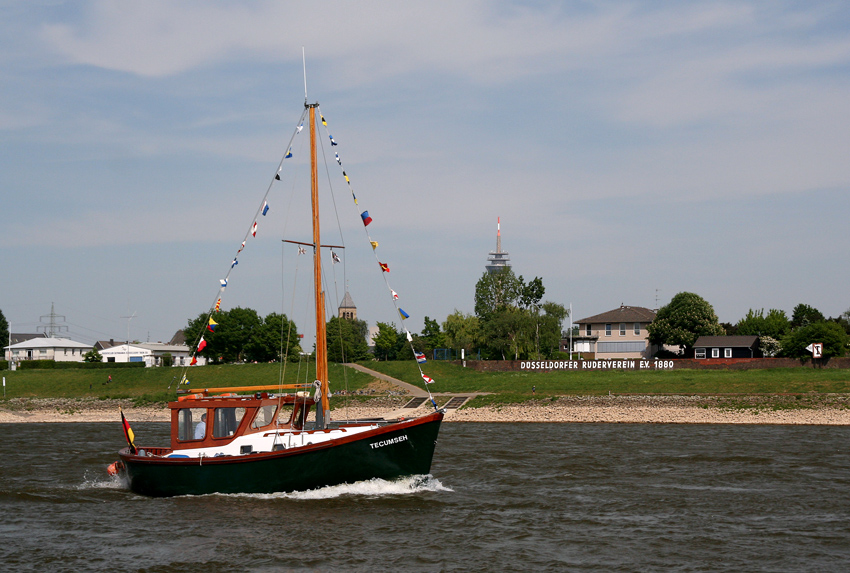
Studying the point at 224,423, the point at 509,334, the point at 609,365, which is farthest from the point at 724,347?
the point at 224,423

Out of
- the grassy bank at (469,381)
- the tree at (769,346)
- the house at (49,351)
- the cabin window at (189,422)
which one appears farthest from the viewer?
the house at (49,351)

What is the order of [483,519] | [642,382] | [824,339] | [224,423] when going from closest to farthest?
[483,519] → [224,423] → [642,382] → [824,339]

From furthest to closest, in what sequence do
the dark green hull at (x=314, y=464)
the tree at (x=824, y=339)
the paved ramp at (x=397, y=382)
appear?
1. the tree at (x=824, y=339)
2. the paved ramp at (x=397, y=382)
3. the dark green hull at (x=314, y=464)

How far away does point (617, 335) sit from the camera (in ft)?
341

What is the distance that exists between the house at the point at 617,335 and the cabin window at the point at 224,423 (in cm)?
8313

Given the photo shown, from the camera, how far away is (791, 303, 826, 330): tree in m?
117

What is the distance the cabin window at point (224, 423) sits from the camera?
24.1m

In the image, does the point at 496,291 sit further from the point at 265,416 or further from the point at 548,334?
the point at 265,416

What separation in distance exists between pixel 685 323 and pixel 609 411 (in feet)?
153

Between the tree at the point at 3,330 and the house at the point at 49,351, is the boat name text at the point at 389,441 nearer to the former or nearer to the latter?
the house at the point at 49,351

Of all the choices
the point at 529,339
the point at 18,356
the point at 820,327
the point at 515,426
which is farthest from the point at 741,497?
the point at 18,356

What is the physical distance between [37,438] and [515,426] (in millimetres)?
27772

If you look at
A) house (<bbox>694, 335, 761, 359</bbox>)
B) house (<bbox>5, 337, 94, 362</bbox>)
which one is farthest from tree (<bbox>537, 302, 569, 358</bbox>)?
house (<bbox>5, 337, 94, 362</bbox>)

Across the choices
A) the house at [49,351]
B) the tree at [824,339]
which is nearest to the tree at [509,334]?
the tree at [824,339]
